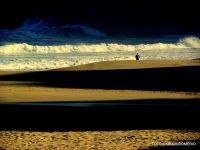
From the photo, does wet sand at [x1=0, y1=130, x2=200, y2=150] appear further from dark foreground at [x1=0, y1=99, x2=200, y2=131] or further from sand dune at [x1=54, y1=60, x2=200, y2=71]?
sand dune at [x1=54, y1=60, x2=200, y2=71]

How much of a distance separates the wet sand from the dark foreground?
684 millimetres

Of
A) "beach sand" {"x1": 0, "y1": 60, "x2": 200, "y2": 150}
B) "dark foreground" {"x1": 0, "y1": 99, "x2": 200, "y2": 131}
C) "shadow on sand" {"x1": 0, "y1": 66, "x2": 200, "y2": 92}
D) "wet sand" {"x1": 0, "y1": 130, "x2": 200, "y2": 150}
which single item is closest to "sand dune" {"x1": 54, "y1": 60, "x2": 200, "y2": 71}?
"beach sand" {"x1": 0, "y1": 60, "x2": 200, "y2": 150}

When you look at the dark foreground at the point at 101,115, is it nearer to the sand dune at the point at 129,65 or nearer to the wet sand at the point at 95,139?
the wet sand at the point at 95,139

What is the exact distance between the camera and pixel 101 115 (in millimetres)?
13141

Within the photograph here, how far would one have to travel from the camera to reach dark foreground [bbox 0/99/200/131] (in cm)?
1159

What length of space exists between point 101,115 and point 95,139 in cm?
325

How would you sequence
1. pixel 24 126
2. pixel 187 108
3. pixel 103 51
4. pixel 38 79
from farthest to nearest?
1. pixel 103 51
2. pixel 38 79
3. pixel 187 108
4. pixel 24 126

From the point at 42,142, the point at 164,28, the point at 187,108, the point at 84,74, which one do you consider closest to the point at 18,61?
the point at 84,74

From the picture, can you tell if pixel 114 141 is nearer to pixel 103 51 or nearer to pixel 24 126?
pixel 24 126

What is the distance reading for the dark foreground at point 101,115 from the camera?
456 inches

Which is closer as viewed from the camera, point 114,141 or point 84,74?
point 114,141

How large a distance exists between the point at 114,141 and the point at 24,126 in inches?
107

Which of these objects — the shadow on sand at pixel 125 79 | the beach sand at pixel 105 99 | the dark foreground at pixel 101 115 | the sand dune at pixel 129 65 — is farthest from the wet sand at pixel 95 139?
the sand dune at pixel 129 65

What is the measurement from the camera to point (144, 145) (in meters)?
9.16
